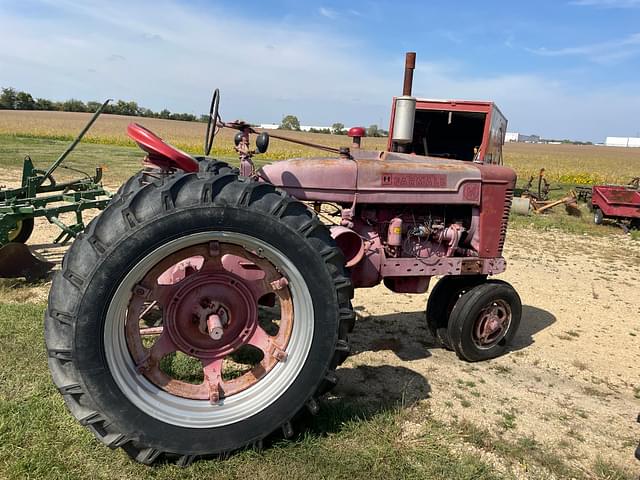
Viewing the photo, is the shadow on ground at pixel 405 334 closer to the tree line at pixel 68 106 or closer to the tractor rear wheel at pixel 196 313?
the tractor rear wheel at pixel 196 313

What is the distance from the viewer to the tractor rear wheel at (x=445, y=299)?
378cm

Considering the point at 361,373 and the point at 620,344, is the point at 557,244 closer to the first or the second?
the point at 620,344

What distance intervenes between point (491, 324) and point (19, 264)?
167 inches

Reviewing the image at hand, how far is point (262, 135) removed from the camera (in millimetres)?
3045

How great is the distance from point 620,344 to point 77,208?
218 inches

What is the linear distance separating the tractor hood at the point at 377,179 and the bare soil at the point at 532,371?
1.21 m

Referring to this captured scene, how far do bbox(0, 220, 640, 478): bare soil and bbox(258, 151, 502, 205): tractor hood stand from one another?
121 centimetres

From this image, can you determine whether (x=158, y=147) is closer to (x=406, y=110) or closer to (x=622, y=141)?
(x=406, y=110)

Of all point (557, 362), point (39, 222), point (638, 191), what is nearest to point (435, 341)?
point (557, 362)

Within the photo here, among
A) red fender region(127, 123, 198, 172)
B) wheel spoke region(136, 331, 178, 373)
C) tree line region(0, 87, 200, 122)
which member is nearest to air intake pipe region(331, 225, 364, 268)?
red fender region(127, 123, 198, 172)

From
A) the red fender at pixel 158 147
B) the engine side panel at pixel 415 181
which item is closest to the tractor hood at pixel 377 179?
the engine side panel at pixel 415 181

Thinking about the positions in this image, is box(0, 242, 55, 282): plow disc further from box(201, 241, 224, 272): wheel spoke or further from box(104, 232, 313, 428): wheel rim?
box(201, 241, 224, 272): wheel spoke

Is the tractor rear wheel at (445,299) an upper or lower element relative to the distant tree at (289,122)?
lower

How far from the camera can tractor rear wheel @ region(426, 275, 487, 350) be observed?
149 inches
